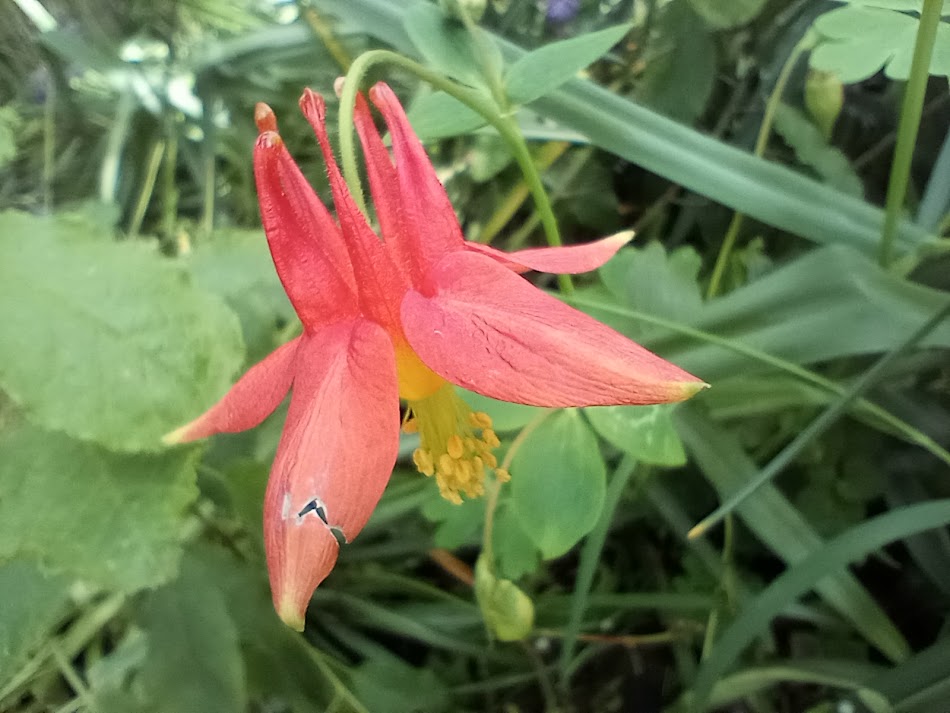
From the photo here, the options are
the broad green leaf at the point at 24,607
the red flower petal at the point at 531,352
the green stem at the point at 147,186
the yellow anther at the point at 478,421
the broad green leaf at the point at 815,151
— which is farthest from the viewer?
the green stem at the point at 147,186

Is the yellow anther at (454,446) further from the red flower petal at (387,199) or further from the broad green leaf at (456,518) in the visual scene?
the broad green leaf at (456,518)

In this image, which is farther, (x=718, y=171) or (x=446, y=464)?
(x=718, y=171)

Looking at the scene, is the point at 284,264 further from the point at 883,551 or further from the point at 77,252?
the point at 883,551

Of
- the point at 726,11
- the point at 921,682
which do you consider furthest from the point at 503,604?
the point at 726,11

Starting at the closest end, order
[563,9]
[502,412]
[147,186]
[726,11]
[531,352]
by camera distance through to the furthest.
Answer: [531,352]
[502,412]
[726,11]
[563,9]
[147,186]

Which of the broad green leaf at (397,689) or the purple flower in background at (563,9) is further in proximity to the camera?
the purple flower in background at (563,9)

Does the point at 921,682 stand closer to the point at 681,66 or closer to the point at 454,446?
the point at 454,446

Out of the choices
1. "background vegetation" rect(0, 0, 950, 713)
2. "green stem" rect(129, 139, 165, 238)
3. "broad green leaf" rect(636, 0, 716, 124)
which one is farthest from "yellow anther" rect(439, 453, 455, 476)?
"green stem" rect(129, 139, 165, 238)

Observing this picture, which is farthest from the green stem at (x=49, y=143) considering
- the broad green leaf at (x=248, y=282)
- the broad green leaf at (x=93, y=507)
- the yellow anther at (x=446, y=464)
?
the yellow anther at (x=446, y=464)
